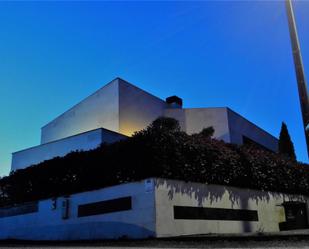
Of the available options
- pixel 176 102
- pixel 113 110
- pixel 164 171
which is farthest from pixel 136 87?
pixel 164 171

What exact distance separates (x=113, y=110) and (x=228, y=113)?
26.9ft

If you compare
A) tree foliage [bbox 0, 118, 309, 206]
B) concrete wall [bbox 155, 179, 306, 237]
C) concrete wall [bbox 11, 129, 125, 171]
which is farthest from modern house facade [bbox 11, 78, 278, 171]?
concrete wall [bbox 155, 179, 306, 237]

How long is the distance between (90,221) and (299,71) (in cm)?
859

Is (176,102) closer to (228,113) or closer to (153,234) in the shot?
(228,113)

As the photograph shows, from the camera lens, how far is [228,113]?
93.0 ft

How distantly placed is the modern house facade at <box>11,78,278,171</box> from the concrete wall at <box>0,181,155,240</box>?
738 cm

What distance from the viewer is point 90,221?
14.1m

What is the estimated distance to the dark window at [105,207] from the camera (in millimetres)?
13106

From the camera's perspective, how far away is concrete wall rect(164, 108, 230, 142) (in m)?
28.1

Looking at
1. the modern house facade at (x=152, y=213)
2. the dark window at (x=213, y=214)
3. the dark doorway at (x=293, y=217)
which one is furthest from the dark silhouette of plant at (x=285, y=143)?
the dark window at (x=213, y=214)

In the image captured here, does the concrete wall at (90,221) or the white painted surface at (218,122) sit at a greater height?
the white painted surface at (218,122)

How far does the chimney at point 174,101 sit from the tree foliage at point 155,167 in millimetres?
13972

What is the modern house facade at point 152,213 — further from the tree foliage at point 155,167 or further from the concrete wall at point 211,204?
the tree foliage at point 155,167

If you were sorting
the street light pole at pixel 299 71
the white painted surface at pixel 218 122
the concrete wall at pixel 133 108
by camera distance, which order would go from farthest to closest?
1. the white painted surface at pixel 218 122
2. the concrete wall at pixel 133 108
3. the street light pole at pixel 299 71
